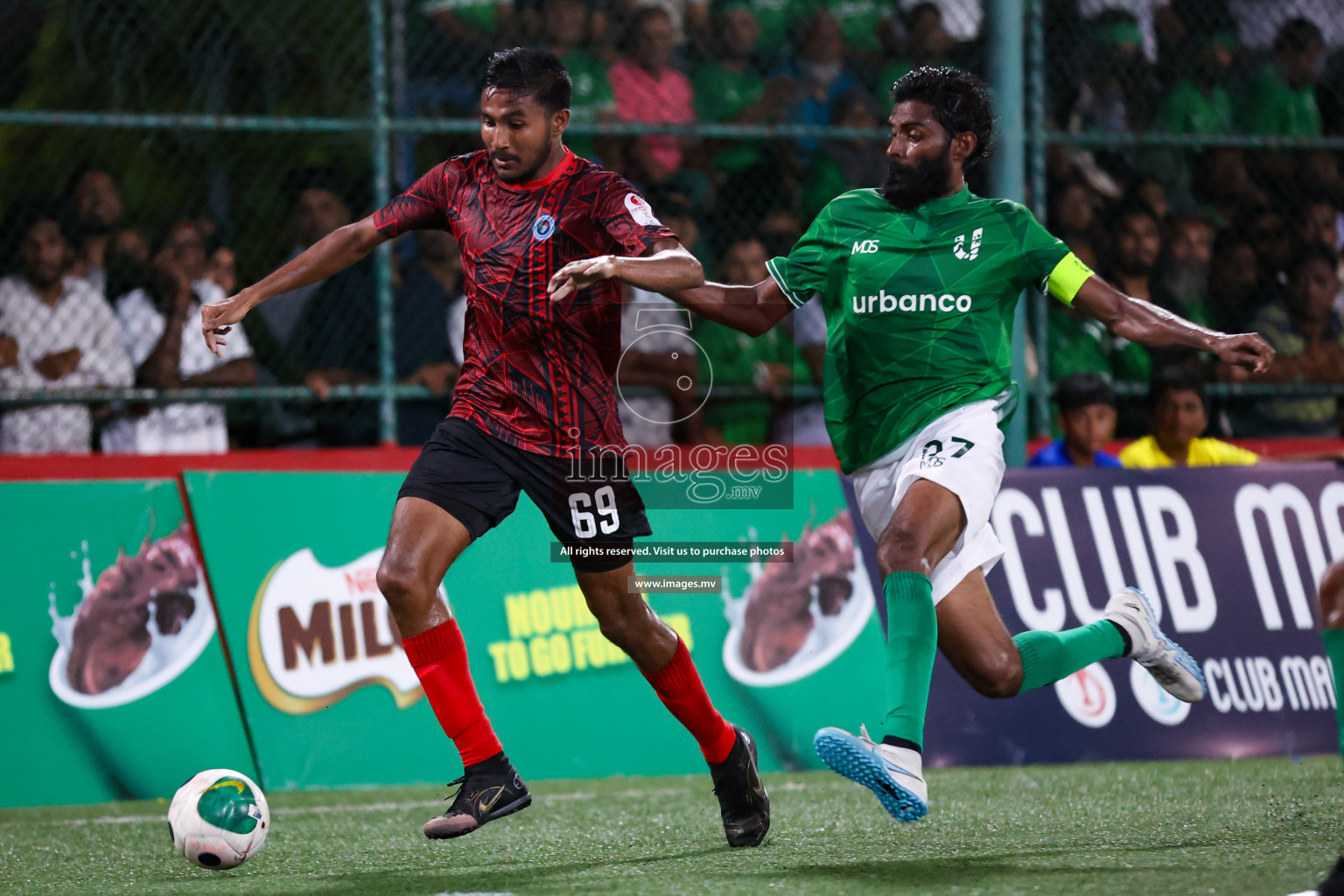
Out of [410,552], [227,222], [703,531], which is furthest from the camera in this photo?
[227,222]

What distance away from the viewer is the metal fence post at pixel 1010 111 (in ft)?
26.6

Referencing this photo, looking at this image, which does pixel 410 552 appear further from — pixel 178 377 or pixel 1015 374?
pixel 1015 374

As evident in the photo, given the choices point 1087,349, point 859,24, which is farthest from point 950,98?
point 859,24

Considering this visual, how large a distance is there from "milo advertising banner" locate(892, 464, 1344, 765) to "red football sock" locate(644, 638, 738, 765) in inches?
91.1

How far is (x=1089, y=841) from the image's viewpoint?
4.79m

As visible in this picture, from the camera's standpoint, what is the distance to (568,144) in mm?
8516

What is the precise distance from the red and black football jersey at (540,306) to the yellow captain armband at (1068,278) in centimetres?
121

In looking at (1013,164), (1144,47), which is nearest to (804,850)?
(1013,164)

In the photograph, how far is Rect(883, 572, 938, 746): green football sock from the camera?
445cm

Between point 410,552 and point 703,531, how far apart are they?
109 inches

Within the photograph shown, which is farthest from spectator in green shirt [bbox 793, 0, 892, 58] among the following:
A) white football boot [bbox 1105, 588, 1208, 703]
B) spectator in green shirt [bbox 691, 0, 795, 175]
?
white football boot [bbox 1105, 588, 1208, 703]

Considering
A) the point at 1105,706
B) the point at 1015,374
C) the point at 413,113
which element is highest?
the point at 413,113

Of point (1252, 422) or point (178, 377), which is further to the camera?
point (1252, 422)

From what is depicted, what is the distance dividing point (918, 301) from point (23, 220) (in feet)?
15.1
